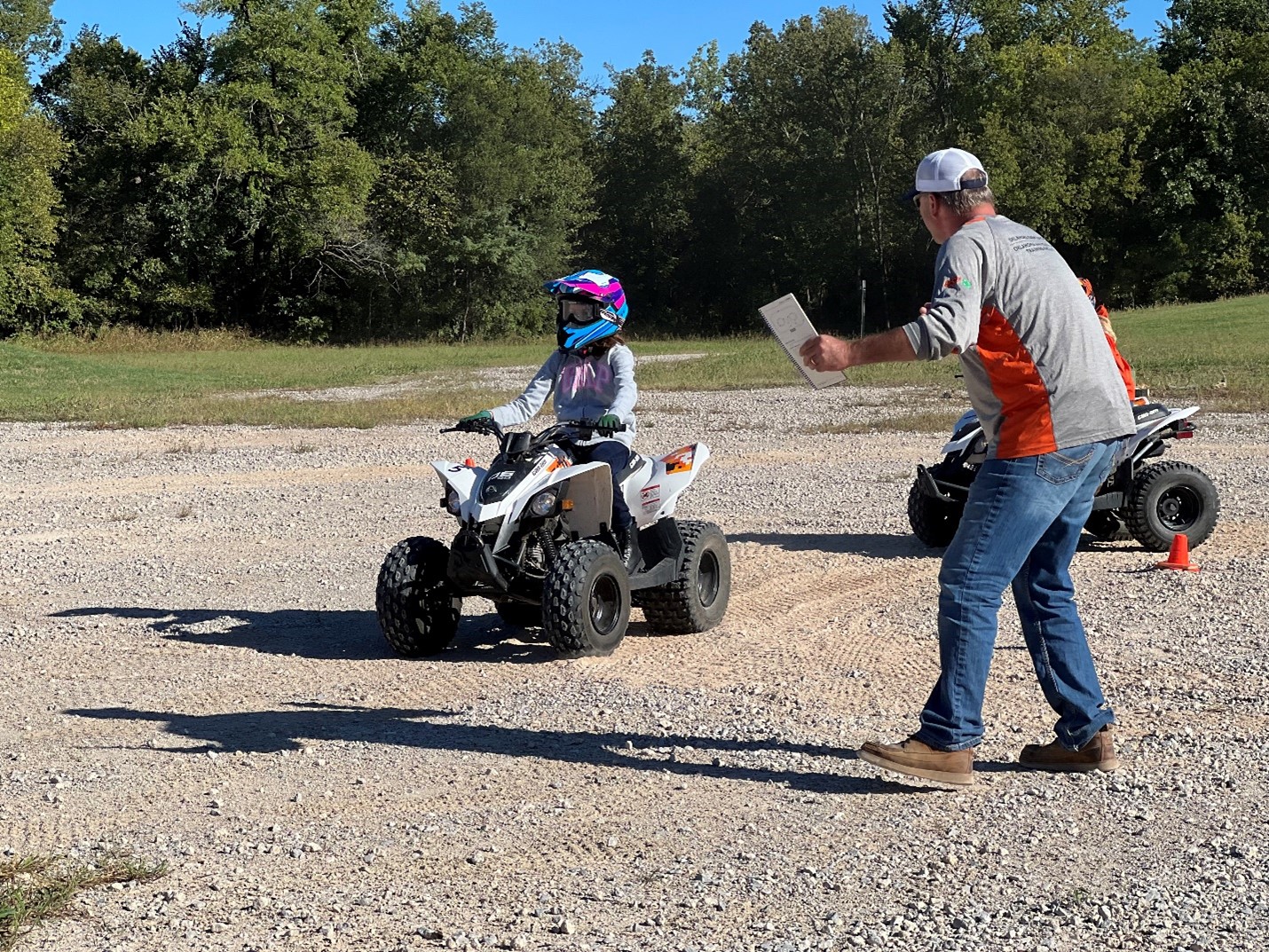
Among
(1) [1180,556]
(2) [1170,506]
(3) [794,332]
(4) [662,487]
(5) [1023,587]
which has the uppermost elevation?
(3) [794,332]

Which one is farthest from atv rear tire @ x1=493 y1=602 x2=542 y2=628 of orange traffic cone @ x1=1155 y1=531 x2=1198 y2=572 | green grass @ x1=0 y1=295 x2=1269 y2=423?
green grass @ x1=0 y1=295 x2=1269 y2=423

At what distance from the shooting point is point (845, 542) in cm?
1094

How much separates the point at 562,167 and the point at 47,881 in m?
62.7

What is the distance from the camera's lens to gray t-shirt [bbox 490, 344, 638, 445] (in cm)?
782

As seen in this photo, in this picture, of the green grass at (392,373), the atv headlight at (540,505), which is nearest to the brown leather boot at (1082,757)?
the atv headlight at (540,505)

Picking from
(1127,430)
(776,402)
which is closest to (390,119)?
(776,402)

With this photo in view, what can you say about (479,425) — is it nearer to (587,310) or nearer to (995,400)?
A: (587,310)

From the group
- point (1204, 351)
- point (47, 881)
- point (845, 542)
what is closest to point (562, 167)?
point (1204, 351)

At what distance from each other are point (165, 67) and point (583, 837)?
5944 cm

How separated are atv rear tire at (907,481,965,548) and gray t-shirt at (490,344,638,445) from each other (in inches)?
128

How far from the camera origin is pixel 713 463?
53.0 feet

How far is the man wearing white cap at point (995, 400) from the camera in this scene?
15.8ft

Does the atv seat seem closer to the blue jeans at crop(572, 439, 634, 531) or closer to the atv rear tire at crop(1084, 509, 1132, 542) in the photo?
the atv rear tire at crop(1084, 509, 1132, 542)

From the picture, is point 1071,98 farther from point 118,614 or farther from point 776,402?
point 118,614
